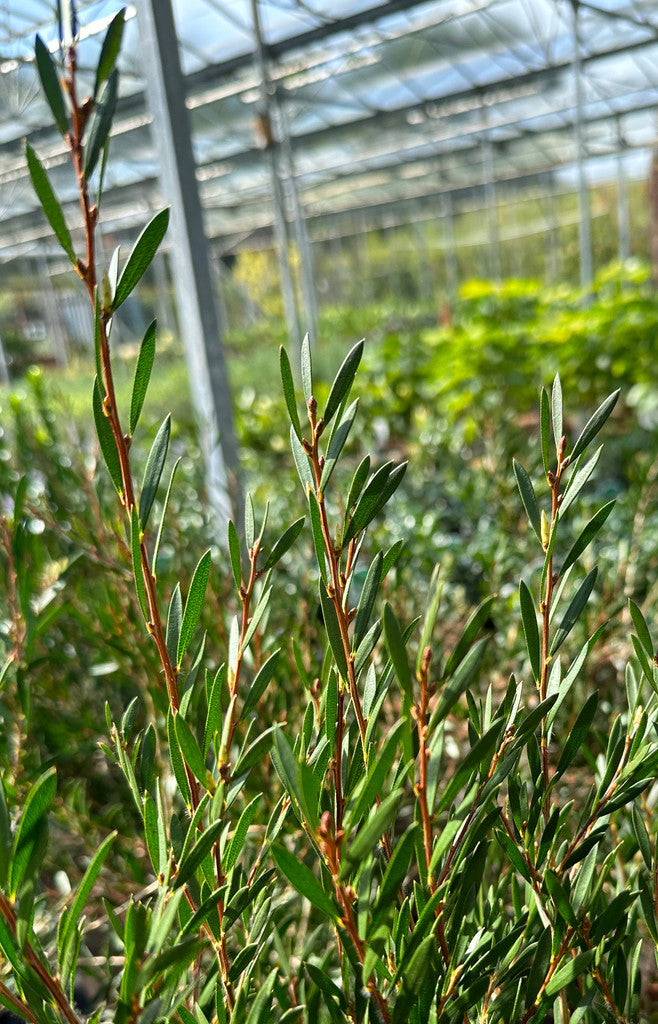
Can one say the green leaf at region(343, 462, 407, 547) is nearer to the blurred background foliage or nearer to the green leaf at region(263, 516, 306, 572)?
the green leaf at region(263, 516, 306, 572)

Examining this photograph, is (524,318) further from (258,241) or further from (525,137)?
(258,241)

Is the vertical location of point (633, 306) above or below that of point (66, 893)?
above

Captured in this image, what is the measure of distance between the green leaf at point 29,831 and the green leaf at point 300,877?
9 cm

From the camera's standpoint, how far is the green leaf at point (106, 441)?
14.6 inches

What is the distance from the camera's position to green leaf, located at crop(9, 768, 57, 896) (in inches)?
12.7

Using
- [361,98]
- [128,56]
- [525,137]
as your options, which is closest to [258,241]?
[525,137]

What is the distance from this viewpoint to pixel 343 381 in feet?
1.26

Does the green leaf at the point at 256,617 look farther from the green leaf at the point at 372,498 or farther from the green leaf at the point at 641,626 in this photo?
the green leaf at the point at 641,626

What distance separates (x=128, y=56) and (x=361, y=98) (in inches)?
131

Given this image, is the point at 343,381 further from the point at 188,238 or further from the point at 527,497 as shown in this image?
the point at 188,238

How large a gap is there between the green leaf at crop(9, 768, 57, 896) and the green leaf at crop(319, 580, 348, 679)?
12cm

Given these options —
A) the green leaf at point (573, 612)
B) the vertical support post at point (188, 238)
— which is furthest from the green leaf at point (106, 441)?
the vertical support post at point (188, 238)

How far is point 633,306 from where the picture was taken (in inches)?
138

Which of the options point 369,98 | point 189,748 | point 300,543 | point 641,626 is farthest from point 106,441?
point 369,98
